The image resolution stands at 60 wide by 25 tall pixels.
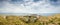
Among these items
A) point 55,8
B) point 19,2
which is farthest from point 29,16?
point 55,8

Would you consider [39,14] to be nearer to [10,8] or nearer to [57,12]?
[57,12]

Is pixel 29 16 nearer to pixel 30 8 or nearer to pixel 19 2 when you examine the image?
pixel 30 8

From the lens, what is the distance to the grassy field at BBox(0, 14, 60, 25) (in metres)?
1.90

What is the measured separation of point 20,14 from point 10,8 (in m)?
0.16

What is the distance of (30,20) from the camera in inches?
76.2

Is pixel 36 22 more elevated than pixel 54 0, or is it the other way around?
pixel 54 0

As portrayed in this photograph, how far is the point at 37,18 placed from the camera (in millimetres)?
1942

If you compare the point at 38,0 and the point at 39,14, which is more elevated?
the point at 38,0

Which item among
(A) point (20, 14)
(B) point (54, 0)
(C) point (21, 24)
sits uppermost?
(B) point (54, 0)

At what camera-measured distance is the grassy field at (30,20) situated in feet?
6.24

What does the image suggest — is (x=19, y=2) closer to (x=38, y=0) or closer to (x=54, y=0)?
(x=38, y=0)

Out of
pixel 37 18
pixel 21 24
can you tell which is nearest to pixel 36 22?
pixel 37 18

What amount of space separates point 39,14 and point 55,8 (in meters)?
0.24

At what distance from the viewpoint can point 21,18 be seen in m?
1.94
